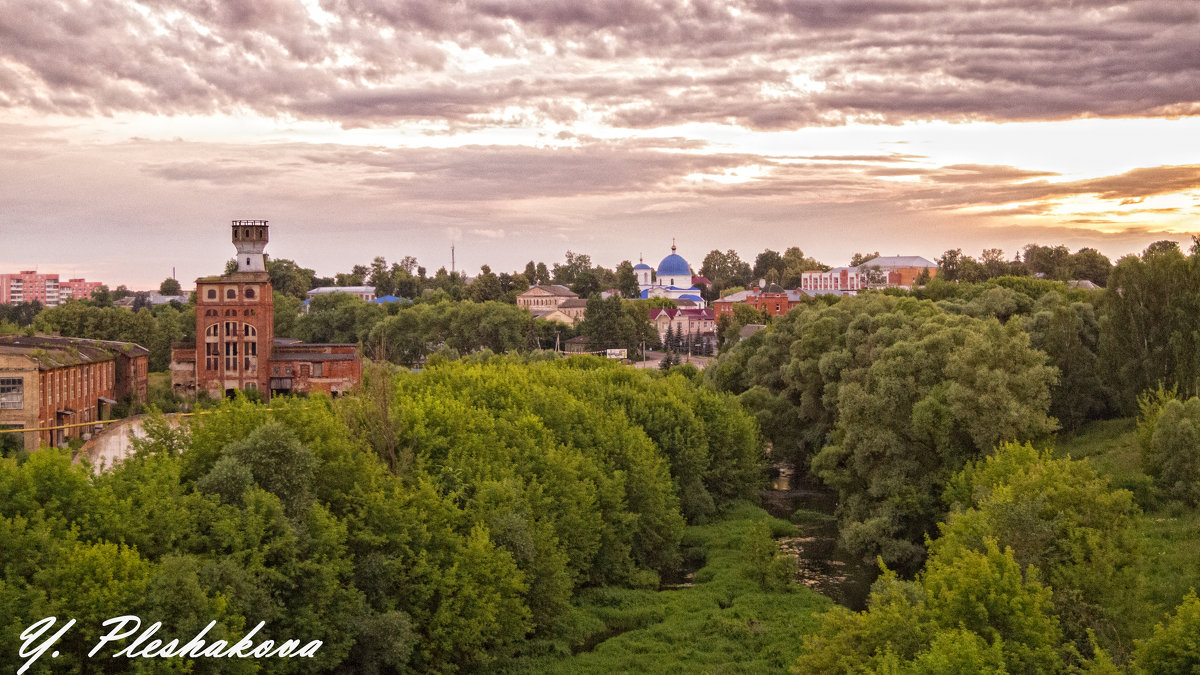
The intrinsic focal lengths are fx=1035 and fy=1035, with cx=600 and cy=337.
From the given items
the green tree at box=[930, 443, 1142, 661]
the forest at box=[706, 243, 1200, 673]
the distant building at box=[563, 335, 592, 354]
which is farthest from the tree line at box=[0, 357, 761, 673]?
the distant building at box=[563, 335, 592, 354]

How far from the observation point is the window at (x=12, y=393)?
53.2 meters

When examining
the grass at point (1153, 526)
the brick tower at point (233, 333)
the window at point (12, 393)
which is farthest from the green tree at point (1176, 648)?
the brick tower at point (233, 333)

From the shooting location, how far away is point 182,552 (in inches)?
1045

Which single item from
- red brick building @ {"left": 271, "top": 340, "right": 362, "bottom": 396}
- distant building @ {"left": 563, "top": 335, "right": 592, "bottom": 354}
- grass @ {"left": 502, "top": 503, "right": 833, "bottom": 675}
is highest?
red brick building @ {"left": 271, "top": 340, "right": 362, "bottom": 396}

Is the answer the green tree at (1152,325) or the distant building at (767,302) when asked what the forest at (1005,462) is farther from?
the distant building at (767,302)

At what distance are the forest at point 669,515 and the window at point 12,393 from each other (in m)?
21.4

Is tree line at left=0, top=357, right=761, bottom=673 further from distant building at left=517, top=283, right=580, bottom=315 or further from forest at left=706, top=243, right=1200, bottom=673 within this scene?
distant building at left=517, top=283, right=580, bottom=315

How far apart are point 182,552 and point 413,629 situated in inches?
314

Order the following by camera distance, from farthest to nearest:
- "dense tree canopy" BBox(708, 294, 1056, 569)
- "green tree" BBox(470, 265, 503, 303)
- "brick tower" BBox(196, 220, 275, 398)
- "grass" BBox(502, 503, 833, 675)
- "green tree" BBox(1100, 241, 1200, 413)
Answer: "green tree" BBox(470, 265, 503, 303) < "brick tower" BBox(196, 220, 275, 398) < "green tree" BBox(1100, 241, 1200, 413) < "dense tree canopy" BBox(708, 294, 1056, 569) < "grass" BBox(502, 503, 833, 675)

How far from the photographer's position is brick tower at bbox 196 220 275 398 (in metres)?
78.6

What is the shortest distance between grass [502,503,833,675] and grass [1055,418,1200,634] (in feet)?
33.3

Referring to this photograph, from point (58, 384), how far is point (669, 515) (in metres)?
34.5

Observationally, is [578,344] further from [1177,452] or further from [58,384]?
[1177,452]

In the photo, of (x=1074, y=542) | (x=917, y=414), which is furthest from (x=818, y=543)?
(x=1074, y=542)
